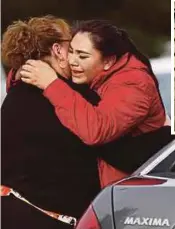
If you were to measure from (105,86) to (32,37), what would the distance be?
2.57 feet

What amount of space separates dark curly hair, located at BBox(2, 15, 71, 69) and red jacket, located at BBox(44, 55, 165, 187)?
1.30ft

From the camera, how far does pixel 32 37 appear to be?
24.9 feet

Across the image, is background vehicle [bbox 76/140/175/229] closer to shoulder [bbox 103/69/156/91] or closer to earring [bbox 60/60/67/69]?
shoulder [bbox 103/69/156/91]

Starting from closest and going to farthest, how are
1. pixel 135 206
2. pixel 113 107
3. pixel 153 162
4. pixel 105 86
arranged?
pixel 135 206 < pixel 153 162 < pixel 113 107 < pixel 105 86

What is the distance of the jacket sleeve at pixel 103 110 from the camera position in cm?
732

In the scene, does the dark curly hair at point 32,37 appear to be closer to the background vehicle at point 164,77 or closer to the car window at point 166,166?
the background vehicle at point 164,77

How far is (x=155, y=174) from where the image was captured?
4.74 meters

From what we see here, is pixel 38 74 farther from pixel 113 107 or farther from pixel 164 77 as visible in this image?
pixel 164 77

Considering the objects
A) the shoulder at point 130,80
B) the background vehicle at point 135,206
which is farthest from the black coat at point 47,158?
the background vehicle at point 135,206

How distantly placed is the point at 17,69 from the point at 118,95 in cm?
95

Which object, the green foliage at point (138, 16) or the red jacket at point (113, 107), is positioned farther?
the green foliage at point (138, 16)

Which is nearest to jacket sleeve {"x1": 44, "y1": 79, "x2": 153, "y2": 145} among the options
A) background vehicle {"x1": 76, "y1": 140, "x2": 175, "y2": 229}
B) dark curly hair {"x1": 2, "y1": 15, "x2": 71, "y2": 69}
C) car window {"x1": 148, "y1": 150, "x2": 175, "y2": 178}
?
dark curly hair {"x1": 2, "y1": 15, "x2": 71, "y2": 69}

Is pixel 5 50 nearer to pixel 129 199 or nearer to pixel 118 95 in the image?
pixel 118 95

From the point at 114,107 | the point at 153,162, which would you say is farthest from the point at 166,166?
the point at 114,107
